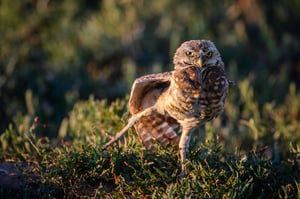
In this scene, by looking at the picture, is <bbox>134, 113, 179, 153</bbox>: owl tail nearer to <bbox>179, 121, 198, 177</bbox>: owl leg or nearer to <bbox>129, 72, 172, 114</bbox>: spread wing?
<bbox>129, 72, 172, 114</bbox>: spread wing

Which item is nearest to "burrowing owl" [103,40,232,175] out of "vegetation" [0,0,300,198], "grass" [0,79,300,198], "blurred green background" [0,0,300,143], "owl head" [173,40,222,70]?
"owl head" [173,40,222,70]

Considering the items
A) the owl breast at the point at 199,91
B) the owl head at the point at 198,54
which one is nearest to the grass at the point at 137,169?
the owl breast at the point at 199,91

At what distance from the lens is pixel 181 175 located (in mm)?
3539

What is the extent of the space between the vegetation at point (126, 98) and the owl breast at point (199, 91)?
0.43m

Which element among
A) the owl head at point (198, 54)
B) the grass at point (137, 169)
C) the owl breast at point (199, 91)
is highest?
the owl head at point (198, 54)

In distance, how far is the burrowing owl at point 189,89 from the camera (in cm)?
336

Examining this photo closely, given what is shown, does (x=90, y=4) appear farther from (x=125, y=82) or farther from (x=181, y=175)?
(x=181, y=175)

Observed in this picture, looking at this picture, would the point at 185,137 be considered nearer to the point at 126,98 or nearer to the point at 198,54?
the point at 198,54

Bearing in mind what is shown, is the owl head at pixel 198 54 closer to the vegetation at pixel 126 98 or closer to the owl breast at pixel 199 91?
the owl breast at pixel 199 91

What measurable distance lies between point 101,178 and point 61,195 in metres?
0.33

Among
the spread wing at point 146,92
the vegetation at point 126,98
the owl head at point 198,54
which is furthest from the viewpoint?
the spread wing at point 146,92

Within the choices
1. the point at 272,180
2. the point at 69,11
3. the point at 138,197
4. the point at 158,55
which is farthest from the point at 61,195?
the point at 69,11

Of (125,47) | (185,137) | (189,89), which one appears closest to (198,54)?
(189,89)

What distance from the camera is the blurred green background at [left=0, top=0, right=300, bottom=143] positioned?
6246 mm
